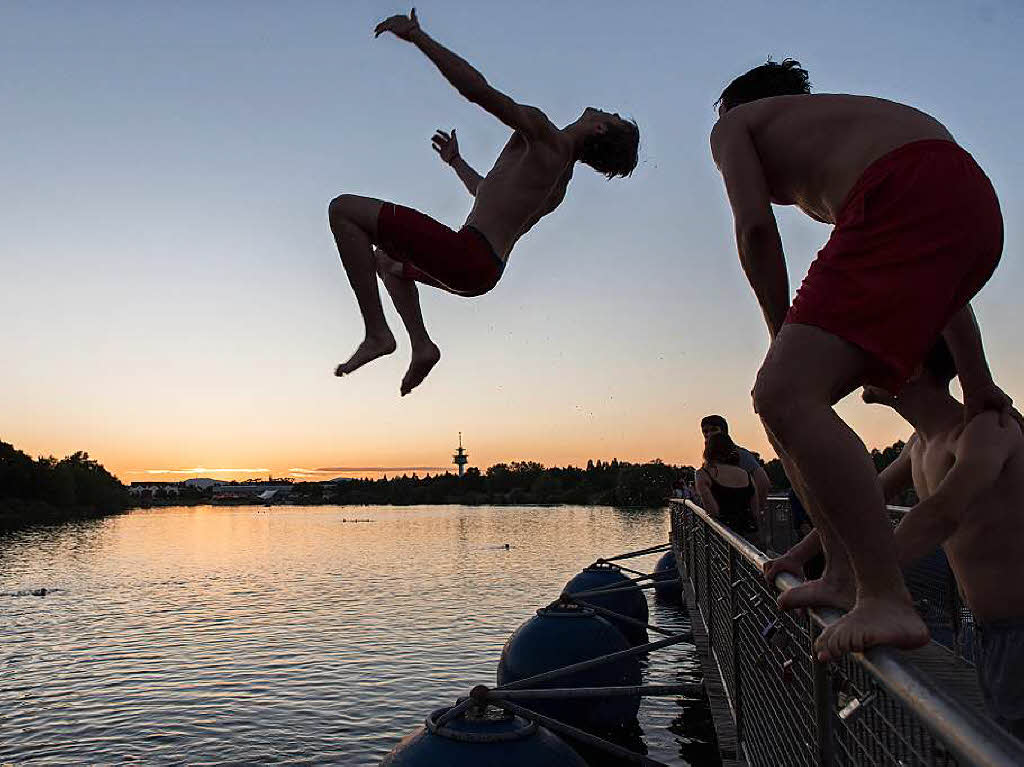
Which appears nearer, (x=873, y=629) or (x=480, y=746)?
(x=873, y=629)

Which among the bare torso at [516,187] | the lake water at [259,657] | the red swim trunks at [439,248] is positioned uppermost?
the bare torso at [516,187]

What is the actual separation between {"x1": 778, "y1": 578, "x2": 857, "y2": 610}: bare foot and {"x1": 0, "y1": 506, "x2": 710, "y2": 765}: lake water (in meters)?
11.7

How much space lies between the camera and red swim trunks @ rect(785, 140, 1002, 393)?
269 cm

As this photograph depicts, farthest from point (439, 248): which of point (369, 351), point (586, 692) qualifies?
point (586, 692)

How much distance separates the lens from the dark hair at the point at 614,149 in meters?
4.84

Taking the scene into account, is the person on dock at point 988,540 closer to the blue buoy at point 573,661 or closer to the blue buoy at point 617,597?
the blue buoy at point 573,661

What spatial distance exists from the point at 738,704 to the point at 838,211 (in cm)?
418

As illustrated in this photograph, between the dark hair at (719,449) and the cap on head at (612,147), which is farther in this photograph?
the dark hair at (719,449)

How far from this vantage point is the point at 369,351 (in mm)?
5121

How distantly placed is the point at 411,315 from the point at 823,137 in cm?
282

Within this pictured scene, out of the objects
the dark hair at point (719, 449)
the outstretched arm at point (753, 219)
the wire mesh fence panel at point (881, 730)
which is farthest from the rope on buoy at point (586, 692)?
the outstretched arm at point (753, 219)

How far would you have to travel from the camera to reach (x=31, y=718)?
57.4 ft

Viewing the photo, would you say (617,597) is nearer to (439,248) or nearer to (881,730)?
(439,248)

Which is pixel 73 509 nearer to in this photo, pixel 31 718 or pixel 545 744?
pixel 31 718
